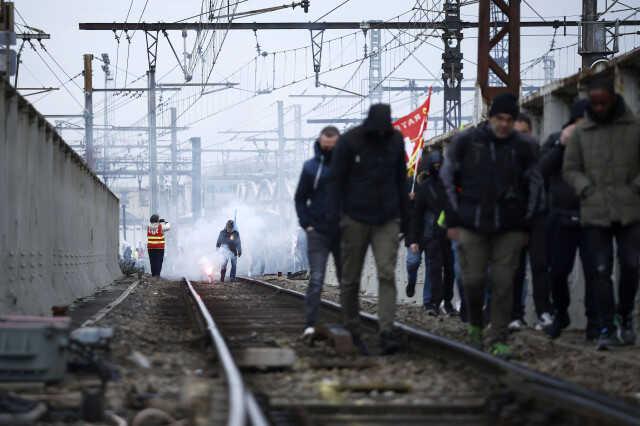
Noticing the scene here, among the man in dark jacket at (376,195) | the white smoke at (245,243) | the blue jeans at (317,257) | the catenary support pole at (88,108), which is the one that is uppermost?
the catenary support pole at (88,108)

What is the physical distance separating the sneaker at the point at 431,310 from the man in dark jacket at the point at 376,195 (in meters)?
4.75

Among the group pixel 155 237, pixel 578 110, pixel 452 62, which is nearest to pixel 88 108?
pixel 155 237

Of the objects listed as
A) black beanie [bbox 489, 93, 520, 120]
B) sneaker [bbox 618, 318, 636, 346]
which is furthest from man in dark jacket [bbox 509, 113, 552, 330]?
black beanie [bbox 489, 93, 520, 120]

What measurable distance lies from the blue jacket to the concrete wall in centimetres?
301

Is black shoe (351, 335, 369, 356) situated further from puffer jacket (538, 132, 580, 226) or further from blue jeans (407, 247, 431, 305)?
blue jeans (407, 247, 431, 305)

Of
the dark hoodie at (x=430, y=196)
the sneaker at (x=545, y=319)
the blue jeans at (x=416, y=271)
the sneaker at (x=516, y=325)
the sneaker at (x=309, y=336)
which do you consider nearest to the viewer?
the sneaker at (x=309, y=336)

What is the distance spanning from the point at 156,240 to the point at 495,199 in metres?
24.5

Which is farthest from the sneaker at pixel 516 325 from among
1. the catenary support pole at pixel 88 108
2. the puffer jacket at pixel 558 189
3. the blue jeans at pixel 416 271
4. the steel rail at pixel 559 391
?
the catenary support pole at pixel 88 108

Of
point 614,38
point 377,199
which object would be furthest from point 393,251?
point 614,38

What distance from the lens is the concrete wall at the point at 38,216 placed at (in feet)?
39.1

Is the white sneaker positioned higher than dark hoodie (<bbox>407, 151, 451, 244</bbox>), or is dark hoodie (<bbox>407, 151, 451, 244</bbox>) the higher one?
dark hoodie (<bbox>407, 151, 451, 244</bbox>)

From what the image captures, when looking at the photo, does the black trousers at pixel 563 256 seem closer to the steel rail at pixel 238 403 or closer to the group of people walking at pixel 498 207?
the group of people walking at pixel 498 207

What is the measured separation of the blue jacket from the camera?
10195 millimetres

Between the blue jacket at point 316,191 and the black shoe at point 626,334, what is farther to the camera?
the blue jacket at point 316,191
